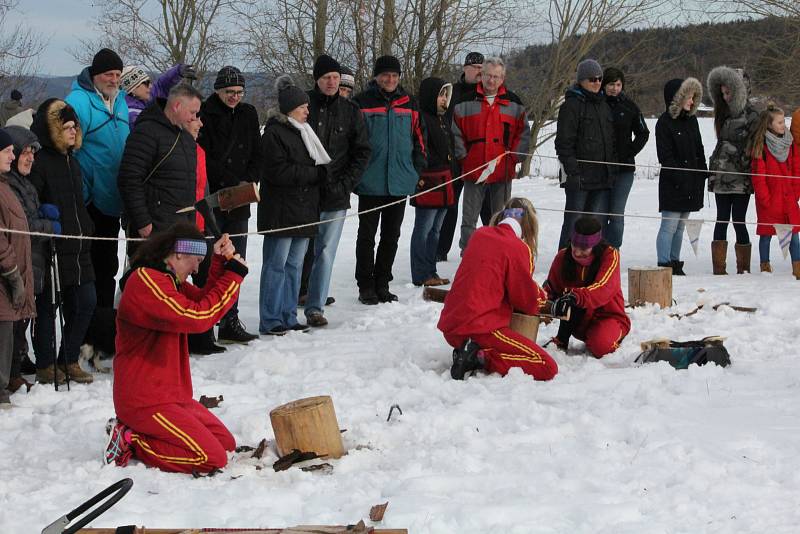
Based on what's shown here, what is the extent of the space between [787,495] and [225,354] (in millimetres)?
4513

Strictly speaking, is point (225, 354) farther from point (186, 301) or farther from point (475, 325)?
point (186, 301)

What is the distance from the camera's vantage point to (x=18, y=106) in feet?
52.3

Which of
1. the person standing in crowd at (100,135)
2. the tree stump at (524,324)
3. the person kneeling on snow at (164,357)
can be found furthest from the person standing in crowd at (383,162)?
the person kneeling on snow at (164,357)

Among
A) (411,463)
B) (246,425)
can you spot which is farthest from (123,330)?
(411,463)

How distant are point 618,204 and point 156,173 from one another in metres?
5.26

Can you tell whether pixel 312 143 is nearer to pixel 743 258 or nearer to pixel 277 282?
pixel 277 282

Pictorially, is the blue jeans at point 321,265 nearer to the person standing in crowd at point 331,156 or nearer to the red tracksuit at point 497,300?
the person standing in crowd at point 331,156

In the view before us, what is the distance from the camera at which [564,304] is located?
7023 mm

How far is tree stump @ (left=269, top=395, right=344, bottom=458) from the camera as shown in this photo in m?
4.99

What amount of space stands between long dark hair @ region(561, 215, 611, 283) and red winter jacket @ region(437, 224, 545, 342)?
55 centimetres

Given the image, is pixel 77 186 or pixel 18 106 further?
pixel 18 106

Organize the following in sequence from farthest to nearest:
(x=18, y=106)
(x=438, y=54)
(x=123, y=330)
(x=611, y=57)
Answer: (x=611, y=57) → (x=438, y=54) → (x=18, y=106) → (x=123, y=330)

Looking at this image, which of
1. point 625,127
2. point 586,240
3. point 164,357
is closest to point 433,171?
point 625,127

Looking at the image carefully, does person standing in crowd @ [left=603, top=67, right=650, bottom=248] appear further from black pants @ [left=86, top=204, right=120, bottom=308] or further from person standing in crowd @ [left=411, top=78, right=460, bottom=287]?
black pants @ [left=86, top=204, right=120, bottom=308]
